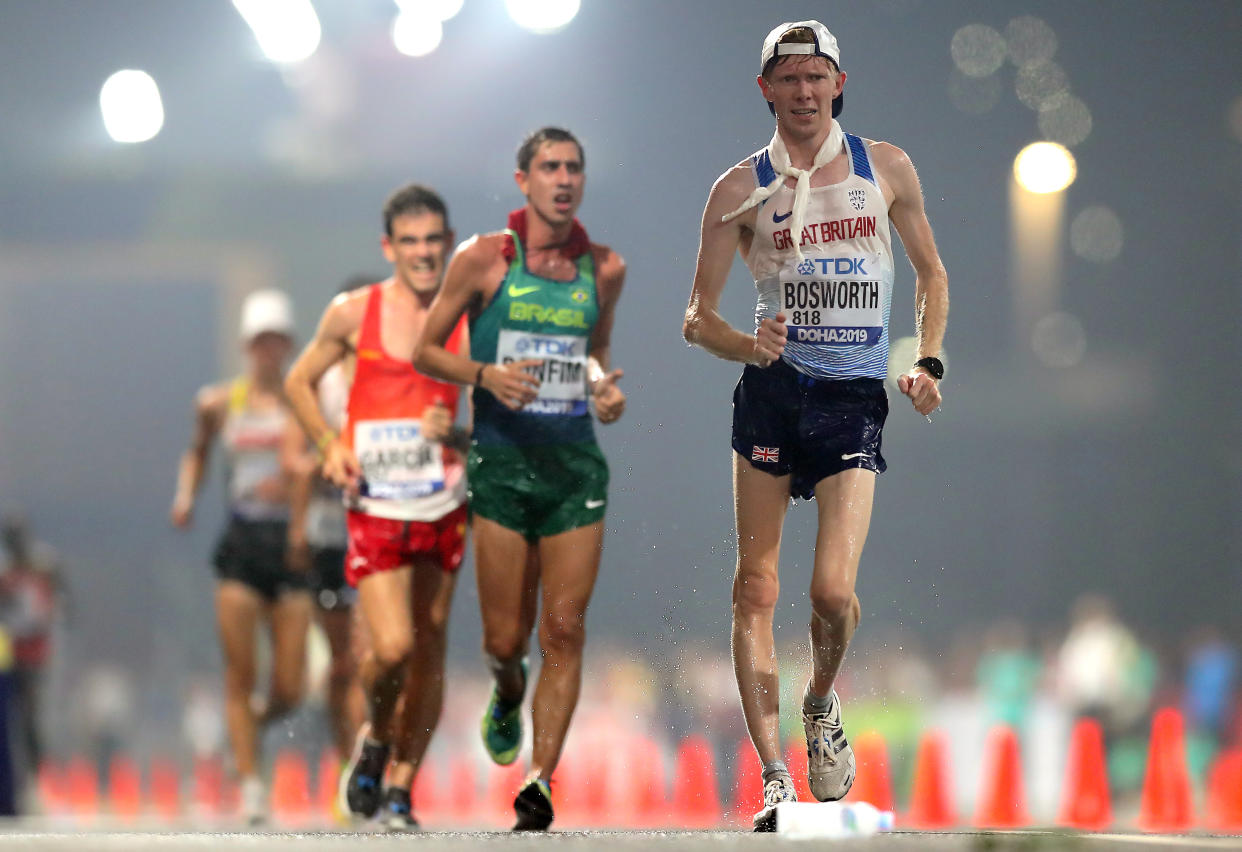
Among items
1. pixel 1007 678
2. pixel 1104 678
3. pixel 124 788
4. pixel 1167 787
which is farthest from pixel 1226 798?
pixel 124 788

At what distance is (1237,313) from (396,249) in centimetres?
1635

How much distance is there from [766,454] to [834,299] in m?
0.56

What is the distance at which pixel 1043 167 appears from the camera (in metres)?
16.2

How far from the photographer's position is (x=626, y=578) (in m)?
6.86

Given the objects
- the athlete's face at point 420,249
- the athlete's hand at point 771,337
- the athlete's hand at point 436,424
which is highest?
the athlete's face at point 420,249

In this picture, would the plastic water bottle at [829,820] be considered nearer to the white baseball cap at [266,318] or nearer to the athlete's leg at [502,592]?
the athlete's leg at [502,592]

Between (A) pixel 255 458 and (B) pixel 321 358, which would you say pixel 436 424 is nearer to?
(B) pixel 321 358

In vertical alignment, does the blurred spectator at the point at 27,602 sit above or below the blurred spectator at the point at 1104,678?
above

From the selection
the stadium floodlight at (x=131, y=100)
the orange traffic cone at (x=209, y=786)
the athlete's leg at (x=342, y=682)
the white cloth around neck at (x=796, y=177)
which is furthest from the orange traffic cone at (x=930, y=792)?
the stadium floodlight at (x=131, y=100)

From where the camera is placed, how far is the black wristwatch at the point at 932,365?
233 inches

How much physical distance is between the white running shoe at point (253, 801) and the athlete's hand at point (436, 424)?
2370 mm

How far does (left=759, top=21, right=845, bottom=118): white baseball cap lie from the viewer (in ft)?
19.7

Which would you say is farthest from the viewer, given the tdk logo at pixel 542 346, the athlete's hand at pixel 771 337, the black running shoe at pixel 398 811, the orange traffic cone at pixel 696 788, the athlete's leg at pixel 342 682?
the orange traffic cone at pixel 696 788

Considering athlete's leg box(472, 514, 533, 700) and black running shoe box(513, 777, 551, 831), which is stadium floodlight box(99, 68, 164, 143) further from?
black running shoe box(513, 777, 551, 831)
